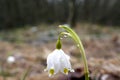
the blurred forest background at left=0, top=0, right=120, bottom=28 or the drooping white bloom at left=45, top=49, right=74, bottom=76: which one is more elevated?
the drooping white bloom at left=45, top=49, right=74, bottom=76

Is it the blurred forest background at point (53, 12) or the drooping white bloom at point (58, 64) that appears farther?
the blurred forest background at point (53, 12)

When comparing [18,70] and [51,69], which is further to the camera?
[18,70]

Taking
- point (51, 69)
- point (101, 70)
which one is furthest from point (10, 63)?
point (51, 69)

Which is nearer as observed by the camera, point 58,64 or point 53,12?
point 58,64

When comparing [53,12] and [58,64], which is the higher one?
[58,64]

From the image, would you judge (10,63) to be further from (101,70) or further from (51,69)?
(51,69)

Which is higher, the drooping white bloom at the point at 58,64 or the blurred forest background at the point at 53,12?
the drooping white bloom at the point at 58,64

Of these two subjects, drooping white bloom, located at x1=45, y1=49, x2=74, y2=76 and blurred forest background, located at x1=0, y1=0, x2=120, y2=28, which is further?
blurred forest background, located at x1=0, y1=0, x2=120, y2=28

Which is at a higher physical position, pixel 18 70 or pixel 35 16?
pixel 18 70
